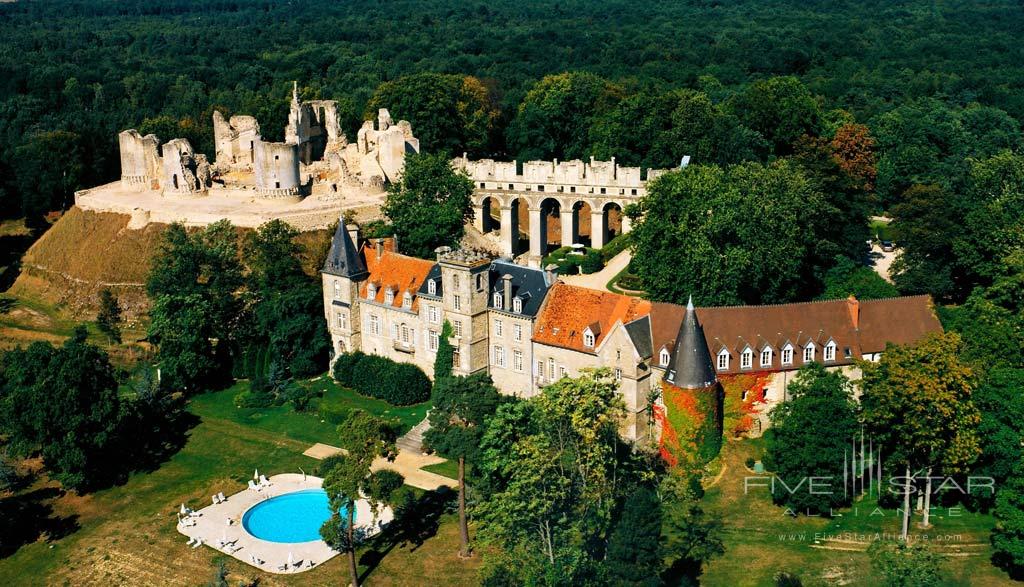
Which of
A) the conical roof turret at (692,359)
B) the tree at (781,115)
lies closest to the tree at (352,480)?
the conical roof turret at (692,359)

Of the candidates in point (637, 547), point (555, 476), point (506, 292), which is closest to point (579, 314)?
point (506, 292)

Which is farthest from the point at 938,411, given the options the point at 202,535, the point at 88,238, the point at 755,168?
the point at 88,238

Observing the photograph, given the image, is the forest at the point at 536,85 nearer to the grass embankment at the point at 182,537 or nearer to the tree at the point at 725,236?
the tree at the point at 725,236

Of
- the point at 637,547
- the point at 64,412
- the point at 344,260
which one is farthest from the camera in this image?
the point at 344,260

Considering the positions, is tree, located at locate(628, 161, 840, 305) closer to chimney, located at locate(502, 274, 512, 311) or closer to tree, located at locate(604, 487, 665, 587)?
chimney, located at locate(502, 274, 512, 311)

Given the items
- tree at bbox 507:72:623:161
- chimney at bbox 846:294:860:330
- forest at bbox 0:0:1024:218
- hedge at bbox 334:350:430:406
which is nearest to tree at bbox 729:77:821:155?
forest at bbox 0:0:1024:218

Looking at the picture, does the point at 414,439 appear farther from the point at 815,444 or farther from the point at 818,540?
the point at 818,540

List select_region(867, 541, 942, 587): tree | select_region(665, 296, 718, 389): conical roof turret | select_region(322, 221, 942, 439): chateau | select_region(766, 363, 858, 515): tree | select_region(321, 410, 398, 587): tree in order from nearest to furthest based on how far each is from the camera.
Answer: select_region(867, 541, 942, 587): tree < select_region(321, 410, 398, 587): tree < select_region(766, 363, 858, 515): tree < select_region(665, 296, 718, 389): conical roof turret < select_region(322, 221, 942, 439): chateau
